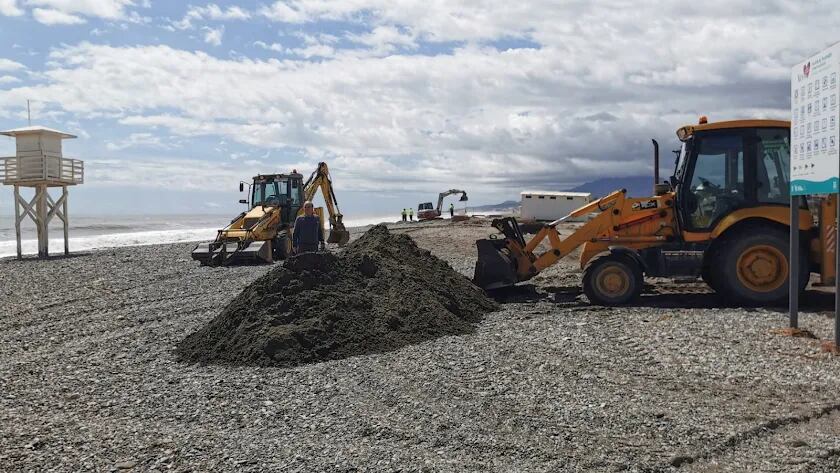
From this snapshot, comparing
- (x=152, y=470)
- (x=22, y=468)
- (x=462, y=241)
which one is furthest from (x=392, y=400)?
(x=462, y=241)

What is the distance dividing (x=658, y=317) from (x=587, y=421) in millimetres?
5422

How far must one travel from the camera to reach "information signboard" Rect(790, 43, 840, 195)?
829cm

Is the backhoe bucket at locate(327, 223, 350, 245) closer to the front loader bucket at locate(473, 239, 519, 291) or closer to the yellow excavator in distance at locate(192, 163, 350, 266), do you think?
the yellow excavator in distance at locate(192, 163, 350, 266)

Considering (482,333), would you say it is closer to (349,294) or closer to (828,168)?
(349,294)

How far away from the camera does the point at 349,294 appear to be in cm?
1056

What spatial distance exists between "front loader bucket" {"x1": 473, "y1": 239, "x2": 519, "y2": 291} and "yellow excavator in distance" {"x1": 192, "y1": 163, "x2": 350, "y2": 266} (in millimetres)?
9868

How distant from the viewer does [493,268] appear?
13.4 m

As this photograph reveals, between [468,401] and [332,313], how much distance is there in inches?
133

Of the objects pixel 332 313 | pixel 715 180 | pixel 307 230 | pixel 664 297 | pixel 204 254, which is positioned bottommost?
pixel 664 297

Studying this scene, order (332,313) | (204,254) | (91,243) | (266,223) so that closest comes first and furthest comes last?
(332,313) < (204,254) < (266,223) < (91,243)

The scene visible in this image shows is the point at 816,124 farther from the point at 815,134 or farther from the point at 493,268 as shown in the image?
the point at 493,268

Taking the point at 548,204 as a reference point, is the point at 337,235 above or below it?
below

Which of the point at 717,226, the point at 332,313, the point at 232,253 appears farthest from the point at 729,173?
the point at 232,253

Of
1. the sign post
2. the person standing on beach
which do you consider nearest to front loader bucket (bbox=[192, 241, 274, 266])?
the person standing on beach
